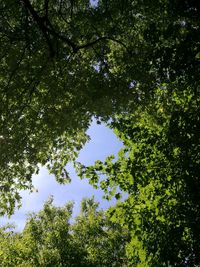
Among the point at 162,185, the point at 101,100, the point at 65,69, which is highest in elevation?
the point at 65,69

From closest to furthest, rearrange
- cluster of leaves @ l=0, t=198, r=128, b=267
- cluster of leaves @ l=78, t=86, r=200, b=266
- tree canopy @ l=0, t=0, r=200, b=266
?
cluster of leaves @ l=78, t=86, r=200, b=266, tree canopy @ l=0, t=0, r=200, b=266, cluster of leaves @ l=0, t=198, r=128, b=267

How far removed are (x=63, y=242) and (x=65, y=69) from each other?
19.6 m

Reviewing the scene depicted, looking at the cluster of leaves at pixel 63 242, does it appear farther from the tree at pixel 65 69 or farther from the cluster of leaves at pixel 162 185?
the cluster of leaves at pixel 162 185

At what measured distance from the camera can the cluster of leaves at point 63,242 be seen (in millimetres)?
31797

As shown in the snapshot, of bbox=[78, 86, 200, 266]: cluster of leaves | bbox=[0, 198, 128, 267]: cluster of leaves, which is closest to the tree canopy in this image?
bbox=[78, 86, 200, 266]: cluster of leaves

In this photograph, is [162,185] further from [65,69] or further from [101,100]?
[65,69]

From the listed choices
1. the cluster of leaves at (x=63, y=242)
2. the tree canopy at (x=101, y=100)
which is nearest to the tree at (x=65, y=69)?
the tree canopy at (x=101, y=100)

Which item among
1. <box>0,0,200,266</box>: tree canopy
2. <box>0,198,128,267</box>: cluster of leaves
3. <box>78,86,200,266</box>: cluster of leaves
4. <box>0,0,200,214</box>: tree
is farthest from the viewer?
<box>0,198,128,267</box>: cluster of leaves

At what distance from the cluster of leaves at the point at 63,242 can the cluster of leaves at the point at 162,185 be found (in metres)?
18.2

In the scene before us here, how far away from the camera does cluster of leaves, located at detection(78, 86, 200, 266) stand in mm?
11945

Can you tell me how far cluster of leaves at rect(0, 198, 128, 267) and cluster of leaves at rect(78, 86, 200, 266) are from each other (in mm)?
18199

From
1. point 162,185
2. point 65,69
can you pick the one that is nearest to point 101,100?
point 65,69

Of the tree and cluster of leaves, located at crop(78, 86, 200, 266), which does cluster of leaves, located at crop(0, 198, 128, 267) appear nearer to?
the tree

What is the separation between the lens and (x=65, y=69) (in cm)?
1877
